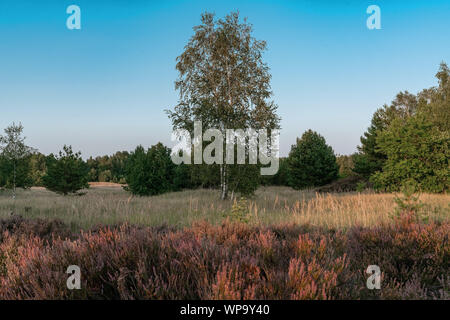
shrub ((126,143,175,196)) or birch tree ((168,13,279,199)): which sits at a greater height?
birch tree ((168,13,279,199))

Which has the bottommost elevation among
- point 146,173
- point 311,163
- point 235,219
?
point 235,219

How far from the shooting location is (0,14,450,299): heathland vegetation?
8.25 feet

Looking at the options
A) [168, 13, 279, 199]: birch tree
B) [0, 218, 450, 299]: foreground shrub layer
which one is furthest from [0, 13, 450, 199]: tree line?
[0, 218, 450, 299]: foreground shrub layer

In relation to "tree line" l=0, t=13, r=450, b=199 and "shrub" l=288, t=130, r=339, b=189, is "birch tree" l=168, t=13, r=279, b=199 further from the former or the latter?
"shrub" l=288, t=130, r=339, b=189

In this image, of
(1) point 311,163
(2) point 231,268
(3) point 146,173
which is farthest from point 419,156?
(3) point 146,173

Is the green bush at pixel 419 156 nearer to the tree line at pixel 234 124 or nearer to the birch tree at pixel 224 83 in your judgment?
the tree line at pixel 234 124

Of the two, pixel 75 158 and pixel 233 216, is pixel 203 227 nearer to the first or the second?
pixel 233 216

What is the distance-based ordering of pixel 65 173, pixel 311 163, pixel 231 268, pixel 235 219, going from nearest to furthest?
pixel 231 268
pixel 235 219
pixel 65 173
pixel 311 163

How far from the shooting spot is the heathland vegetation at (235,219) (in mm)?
2514

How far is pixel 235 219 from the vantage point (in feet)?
19.5

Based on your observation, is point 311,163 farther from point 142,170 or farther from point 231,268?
point 231,268

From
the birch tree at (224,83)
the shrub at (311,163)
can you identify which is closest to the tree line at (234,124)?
the birch tree at (224,83)

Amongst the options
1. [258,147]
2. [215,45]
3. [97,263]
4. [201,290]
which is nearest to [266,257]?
[201,290]

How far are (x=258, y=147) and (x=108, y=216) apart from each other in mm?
8069
